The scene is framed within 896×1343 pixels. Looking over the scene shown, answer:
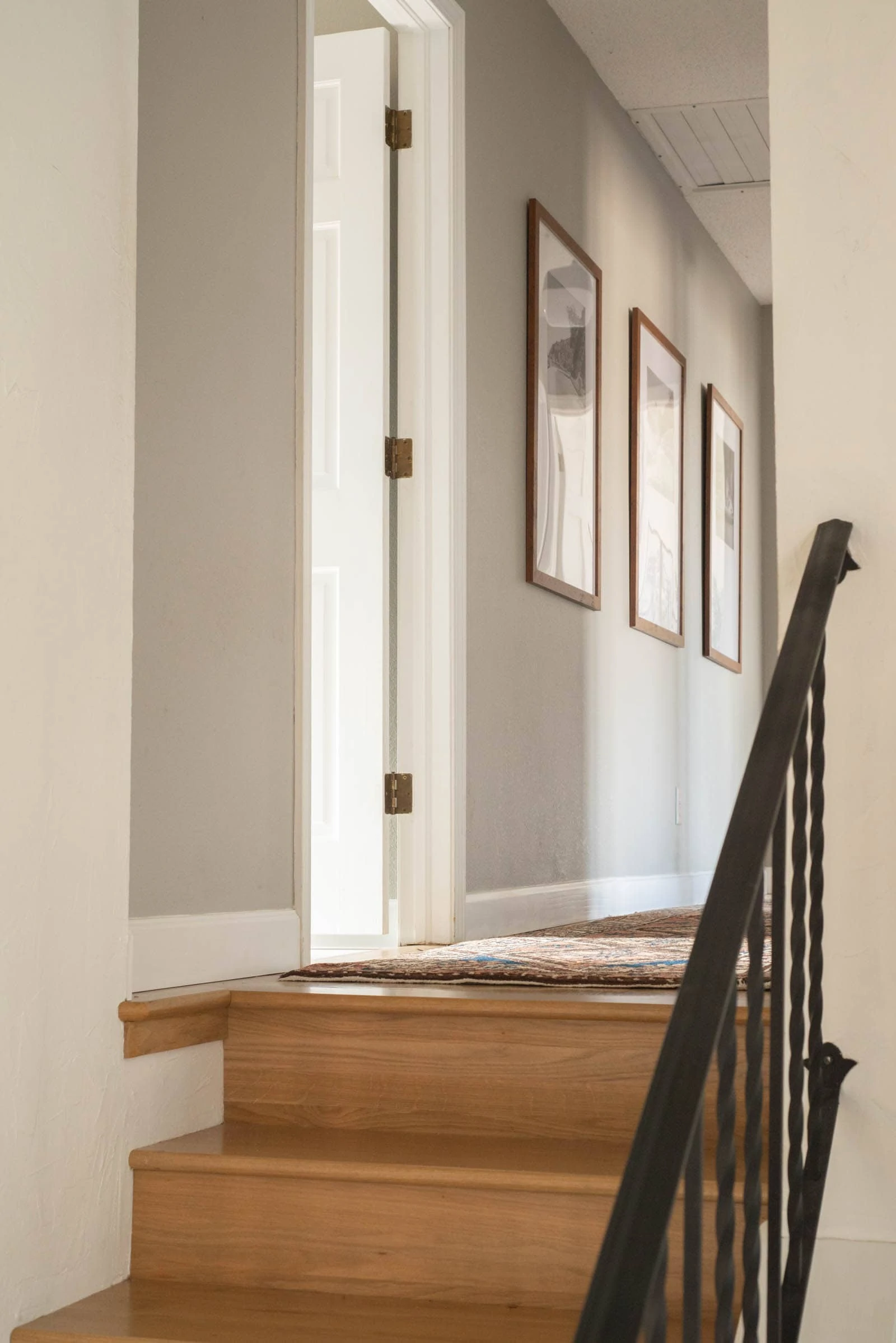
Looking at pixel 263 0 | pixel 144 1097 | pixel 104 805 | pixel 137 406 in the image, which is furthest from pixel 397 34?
pixel 144 1097

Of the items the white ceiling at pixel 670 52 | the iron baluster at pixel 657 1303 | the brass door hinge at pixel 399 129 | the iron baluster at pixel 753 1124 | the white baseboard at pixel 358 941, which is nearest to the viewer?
the iron baluster at pixel 657 1303

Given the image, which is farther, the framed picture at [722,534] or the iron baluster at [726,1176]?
the framed picture at [722,534]

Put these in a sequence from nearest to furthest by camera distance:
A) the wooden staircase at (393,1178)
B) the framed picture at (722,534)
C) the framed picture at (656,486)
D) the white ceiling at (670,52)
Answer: the wooden staircase at (393,1178), the white ceiling at (670,52), the framed picture at (656,486), the framed picture at (722,534)

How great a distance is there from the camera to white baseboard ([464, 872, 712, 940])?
3660 mm

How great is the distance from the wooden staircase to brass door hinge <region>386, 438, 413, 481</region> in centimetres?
157

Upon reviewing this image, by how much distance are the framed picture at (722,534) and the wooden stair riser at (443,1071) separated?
392cm

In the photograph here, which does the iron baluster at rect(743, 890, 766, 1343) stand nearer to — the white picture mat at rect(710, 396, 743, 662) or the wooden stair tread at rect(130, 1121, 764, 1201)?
the wooden stair tread at rect(130, 1121, 764, 1201)

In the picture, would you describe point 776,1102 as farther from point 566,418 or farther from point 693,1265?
point 566,418

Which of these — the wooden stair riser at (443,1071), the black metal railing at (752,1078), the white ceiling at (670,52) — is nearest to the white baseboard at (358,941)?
the wooden stair riser at (443,1071)

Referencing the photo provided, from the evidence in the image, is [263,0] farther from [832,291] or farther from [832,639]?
[832,639]

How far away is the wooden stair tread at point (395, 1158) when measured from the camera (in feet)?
6.40

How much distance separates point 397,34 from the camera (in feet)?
12.0

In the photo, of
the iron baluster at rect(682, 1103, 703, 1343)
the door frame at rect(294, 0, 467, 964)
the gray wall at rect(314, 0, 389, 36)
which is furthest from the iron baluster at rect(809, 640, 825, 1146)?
the gray wall at rect(314, 0, 389, 36)

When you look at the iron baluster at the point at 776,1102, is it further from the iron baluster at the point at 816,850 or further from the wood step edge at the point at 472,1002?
the wood step edge at the point at 472,1002
